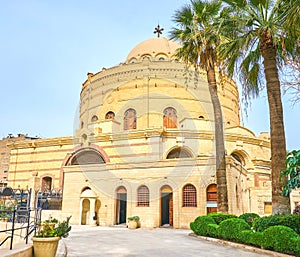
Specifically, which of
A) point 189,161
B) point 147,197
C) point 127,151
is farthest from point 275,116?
point 127,151

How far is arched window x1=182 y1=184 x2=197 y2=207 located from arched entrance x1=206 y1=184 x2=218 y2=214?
814 millimetres

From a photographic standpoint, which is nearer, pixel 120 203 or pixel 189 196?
pixel 189 196

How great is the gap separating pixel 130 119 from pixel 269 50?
2220cm

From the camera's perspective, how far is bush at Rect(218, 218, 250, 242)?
11337mm

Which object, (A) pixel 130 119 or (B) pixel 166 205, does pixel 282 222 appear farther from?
(A) pixel 130 119

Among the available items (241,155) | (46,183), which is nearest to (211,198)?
(241,155)

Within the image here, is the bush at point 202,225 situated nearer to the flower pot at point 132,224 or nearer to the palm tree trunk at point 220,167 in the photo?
the palm tree trunk at point 220,167

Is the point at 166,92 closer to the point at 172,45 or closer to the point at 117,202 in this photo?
the point at 172,45

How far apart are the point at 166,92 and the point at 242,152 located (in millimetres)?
10065

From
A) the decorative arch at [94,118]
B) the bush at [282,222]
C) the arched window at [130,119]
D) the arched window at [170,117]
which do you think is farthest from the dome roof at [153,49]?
the bush at [282,222]

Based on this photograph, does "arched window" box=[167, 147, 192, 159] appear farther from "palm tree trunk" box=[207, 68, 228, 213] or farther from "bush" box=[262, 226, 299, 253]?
"bush" box=[262, 226, 299, 253]

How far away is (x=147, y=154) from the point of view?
87.2 feet

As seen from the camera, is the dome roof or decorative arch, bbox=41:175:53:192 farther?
the dome roof

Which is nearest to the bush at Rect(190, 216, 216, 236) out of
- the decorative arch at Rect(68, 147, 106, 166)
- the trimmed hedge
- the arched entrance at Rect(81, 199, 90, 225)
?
the trimmed hedge
